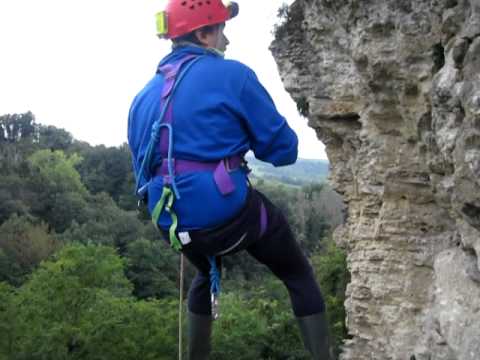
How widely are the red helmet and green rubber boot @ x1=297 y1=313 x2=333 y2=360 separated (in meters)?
1.55

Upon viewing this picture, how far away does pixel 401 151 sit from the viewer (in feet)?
17.3

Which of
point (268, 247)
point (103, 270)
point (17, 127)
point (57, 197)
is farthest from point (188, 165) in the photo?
point (17, 127)

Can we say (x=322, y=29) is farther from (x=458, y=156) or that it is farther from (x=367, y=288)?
(x=458, y=156)

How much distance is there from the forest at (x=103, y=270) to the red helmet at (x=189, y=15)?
24.9 feet

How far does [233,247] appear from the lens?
11.6ft

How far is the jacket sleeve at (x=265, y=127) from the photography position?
3473 millimetres

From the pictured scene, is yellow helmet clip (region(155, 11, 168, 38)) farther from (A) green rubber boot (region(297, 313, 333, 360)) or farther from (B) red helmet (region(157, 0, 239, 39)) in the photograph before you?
(A) green rubber boot (region(297, 313, 333, 360))

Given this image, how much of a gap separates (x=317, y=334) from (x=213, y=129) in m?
1.20

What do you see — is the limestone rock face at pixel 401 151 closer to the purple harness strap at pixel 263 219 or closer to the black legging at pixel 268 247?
the black legging at pixel 268 247

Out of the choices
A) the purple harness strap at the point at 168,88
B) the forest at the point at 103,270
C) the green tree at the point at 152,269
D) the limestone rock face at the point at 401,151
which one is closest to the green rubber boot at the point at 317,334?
the limestone rock face at the point at 401,151

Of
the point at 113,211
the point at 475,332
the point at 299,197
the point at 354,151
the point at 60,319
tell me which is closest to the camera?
the point at 475,332

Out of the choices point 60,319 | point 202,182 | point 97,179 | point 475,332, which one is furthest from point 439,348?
point 97,179

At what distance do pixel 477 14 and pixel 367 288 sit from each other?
12.1 ft

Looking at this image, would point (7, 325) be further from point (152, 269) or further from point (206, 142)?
point (152, 269)
